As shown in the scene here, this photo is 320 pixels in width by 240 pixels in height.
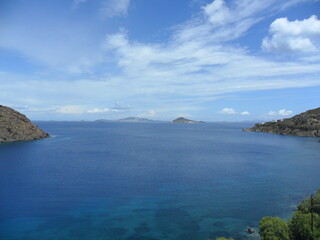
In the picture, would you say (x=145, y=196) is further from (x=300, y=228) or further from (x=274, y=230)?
(x=300, y=228)

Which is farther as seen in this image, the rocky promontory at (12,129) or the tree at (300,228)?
the rocky promontory at (12,129)

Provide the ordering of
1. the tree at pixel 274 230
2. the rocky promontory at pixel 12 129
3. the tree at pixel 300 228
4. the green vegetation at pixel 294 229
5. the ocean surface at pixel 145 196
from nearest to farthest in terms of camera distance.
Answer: the tree at pixel 274 230 → the green vegetation at pixel 294 229 → the tree at pixel 300 228 → the ocean surface at pixel 145 196 → the rocky promontory at pixel 12 129

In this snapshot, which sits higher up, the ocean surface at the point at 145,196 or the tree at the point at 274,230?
the tree at the point at 274,230

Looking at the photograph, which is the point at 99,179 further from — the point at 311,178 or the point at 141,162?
the point at 311,178

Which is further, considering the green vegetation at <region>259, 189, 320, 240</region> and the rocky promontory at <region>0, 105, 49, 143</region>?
the rocky promontory at <region>0, 105, 49, 143</region>

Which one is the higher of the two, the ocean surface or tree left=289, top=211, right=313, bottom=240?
tree left=289, top=211, right=313, bottom=240

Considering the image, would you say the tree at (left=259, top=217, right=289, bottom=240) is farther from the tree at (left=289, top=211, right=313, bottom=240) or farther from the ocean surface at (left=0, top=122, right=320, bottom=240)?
the ocean surface at (left=0, top=122, right=320, bottom=240)

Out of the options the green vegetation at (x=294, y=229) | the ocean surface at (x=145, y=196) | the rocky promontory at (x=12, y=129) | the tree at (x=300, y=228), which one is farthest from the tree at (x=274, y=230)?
the rocky promontory at (x=12, y=129)

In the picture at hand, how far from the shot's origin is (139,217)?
53.5m

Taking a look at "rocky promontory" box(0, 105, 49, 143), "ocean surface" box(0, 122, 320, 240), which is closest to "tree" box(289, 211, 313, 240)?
"ocean surface" box(0, 122, 320, 240)

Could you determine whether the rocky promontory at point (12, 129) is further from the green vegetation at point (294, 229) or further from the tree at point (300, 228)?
the tree at point (300, 228)

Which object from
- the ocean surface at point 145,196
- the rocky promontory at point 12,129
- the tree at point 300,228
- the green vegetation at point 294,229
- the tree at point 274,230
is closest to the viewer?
the tree at point 274,230

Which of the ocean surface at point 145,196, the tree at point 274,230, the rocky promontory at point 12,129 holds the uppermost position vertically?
the rocky promontory at point 12,129

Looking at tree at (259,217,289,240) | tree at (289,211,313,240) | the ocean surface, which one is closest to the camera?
tree at (259,217,289,240)
